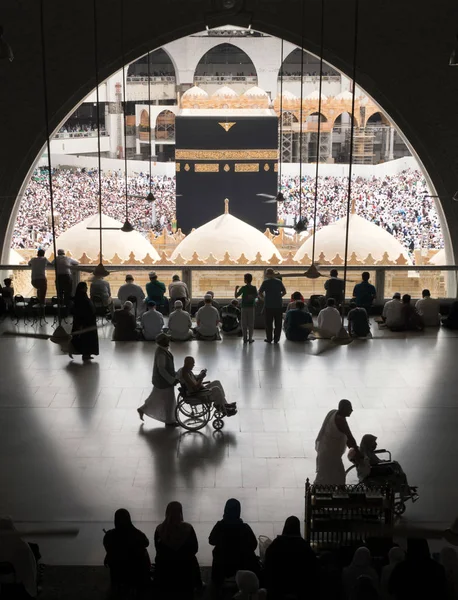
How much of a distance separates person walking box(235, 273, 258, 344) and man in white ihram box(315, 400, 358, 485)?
14.0 ft

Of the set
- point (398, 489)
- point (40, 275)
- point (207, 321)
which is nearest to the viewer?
point (398, 489)

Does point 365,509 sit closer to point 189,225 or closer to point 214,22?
point 214,22

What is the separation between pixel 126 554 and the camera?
5000 mm

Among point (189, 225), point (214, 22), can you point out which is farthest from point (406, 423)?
point (189, 225)

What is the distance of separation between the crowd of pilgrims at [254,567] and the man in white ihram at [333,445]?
951mm

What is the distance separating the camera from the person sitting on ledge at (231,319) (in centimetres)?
1088

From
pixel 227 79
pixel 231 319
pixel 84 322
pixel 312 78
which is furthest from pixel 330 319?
pixel 227 79

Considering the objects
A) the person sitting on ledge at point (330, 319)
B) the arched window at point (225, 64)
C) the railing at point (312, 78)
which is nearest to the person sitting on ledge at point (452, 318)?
the person sitting on ledge at point (330, 319)

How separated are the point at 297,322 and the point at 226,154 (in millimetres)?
13658

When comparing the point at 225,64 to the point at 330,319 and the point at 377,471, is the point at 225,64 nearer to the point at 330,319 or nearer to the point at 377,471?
the point at 330,319

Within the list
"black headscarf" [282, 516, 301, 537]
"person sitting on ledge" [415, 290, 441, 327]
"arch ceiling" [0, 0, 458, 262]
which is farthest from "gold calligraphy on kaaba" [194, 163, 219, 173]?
"black headscarf" [282, 516, 301, 537]

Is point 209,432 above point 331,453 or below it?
below

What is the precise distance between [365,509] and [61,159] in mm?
35773

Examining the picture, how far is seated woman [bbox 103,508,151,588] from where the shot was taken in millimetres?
5004
